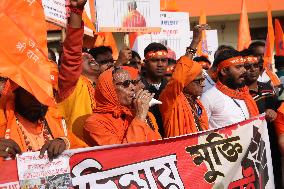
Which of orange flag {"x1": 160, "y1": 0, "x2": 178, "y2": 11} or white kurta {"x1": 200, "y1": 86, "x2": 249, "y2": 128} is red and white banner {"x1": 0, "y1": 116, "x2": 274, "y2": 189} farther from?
orange flag {"x1": 160, "y1": 0, "x2": 178, "y2": 11}

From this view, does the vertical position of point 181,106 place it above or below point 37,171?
above

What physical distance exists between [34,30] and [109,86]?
0.81 m

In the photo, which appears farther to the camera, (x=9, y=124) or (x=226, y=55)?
(x=226, y=55)

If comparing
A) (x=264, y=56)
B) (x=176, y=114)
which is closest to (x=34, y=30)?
(x=176, y=114)

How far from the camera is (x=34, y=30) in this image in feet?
11.5

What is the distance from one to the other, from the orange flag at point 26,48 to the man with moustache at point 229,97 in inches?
84.0

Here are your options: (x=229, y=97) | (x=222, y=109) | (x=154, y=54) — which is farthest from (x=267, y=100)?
(x=154, y=54)

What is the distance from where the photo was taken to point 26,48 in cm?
341

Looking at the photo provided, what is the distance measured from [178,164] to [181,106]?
852mm

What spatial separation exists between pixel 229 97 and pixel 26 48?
2393 mm

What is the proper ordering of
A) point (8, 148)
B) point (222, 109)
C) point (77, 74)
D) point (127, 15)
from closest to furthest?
1. point (8, 148)
2. point (77, 74)
3. point (222, 109)
4. point (127, 15)

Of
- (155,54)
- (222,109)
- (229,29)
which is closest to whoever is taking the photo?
(222,109)

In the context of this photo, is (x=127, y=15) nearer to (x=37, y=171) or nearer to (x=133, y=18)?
(x=133, y=18)

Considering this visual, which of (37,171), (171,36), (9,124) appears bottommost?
(37,171)
